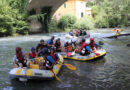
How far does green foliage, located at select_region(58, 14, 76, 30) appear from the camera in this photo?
29.7 metres

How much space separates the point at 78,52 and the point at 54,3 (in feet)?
64.5

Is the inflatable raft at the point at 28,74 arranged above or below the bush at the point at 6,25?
below

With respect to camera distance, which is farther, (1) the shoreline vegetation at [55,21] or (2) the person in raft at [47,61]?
(1) the shoreline vegetation at [55,21]

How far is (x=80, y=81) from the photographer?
20.0ft

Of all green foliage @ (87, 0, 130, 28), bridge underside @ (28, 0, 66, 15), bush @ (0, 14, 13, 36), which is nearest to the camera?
bush @ (0, 14, 13, 36)

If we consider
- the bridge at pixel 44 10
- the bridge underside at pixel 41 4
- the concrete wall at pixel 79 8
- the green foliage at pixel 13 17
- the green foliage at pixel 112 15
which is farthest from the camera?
the green foliage at pixel 112 15

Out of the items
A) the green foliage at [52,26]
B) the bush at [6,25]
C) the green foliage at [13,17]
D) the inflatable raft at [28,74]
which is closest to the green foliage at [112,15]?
the green foliage at [52,26]

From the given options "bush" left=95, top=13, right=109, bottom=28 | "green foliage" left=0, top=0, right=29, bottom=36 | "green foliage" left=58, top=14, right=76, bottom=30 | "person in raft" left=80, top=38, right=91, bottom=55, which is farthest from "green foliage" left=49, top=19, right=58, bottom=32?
"person in raft" left=80, top=38, right=91, bottom=55

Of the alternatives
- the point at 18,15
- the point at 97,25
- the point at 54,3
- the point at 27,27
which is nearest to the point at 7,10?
the point at 18,15

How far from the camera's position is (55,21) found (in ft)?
99.0

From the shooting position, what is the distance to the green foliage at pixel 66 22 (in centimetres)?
2972

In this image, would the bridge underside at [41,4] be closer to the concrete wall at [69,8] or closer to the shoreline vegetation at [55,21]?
the shoreline vegetation at [55,21]

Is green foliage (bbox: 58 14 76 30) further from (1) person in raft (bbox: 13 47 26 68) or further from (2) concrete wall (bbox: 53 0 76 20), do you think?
(1) person in raft (bbox: 13 47 26 68)

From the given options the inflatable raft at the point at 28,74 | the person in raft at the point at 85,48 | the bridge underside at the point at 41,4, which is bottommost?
the inflatable raft at the point at 28,74
